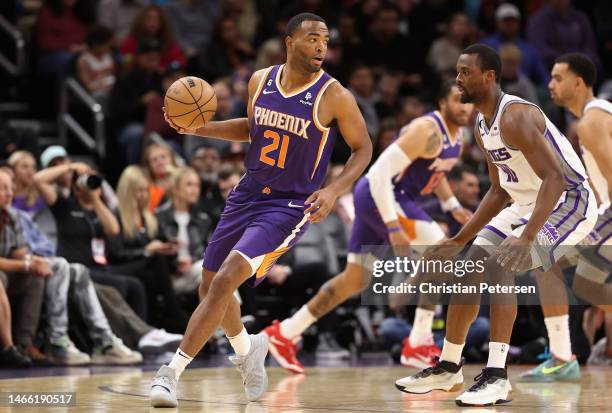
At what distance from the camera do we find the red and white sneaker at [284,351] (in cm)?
841

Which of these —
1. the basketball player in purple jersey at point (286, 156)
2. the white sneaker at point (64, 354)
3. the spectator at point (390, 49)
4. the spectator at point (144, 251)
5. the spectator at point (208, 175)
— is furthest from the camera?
the spectator at point (390, 49)

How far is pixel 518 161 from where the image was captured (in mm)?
6195

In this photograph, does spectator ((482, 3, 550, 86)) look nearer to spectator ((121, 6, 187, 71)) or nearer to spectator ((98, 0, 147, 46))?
spectator ((121, 6, 187, 71))

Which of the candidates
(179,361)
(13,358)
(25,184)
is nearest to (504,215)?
(179,361)

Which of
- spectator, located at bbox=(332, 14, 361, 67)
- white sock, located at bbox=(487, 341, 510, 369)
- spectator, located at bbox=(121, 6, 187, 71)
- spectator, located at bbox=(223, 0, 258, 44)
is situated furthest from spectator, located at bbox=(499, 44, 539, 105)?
white sock, located at bbox=(487, 341, 510, 369)

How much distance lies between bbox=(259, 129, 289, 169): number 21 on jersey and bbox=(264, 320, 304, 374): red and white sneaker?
2434 mm

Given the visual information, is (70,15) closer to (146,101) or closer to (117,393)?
(146,101)

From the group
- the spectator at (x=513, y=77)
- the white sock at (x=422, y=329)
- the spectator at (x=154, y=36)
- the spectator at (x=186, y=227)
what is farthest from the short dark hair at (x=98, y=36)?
the white sock at (x=422, y=329)

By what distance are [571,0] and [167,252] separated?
826cm

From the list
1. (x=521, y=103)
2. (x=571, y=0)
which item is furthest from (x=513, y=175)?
(x=571, y=0)

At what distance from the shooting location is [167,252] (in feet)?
32.5

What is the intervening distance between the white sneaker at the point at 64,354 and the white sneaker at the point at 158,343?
50 centimetres

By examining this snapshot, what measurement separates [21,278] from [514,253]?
15.2 ft

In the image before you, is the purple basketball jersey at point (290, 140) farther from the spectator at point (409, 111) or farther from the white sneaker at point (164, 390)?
the spectator at point (409, 111)
